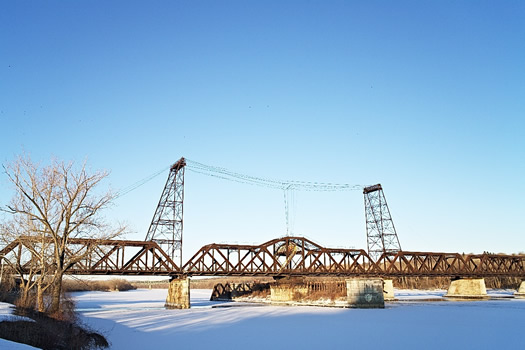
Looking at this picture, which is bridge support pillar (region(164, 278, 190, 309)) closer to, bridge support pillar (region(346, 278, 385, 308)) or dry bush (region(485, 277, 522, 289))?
bridge support pillar (region(346, 278, 385, 308))

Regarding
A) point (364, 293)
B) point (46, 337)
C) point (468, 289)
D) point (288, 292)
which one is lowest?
point (468, 289)

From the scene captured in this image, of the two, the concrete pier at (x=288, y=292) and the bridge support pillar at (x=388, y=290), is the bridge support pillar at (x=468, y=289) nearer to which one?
the bridge support pillar at (x=388, y=290)

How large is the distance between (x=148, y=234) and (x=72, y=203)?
3610cm

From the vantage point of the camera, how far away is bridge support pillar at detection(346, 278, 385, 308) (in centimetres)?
5203

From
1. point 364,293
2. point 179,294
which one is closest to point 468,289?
point 364,293

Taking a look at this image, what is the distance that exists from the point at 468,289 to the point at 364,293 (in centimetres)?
3755

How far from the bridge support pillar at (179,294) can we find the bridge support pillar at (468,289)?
53566 mm

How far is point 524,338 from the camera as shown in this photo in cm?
2288

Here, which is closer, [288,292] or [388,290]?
[288,292]

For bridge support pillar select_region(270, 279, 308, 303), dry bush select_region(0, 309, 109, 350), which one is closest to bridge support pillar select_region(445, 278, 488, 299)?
bridge support pillar select_region(270, 279, 308, 303)

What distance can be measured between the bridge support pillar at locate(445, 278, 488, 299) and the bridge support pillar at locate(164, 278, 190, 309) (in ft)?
176

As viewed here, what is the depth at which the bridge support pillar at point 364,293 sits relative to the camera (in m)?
52.0

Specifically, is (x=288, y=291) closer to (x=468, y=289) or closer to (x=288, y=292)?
(x=288, y=292)

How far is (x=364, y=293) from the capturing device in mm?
52594
